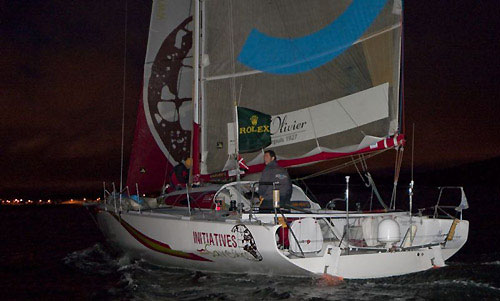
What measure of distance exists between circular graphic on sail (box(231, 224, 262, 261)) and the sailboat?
1cm

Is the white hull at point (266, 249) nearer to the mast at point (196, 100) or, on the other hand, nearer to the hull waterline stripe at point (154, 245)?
the hull waterline stripe at point (154, 245)

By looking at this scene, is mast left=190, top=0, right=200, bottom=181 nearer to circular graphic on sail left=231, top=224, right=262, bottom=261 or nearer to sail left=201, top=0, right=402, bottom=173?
sail left=201, top=0, right=402, bottom=173

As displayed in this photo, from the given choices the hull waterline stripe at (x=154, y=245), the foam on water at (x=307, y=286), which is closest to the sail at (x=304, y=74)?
the hull waterline stripe at (x=154, y=245)

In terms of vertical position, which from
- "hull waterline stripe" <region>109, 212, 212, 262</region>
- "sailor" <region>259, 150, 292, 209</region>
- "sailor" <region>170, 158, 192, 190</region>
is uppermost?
"sailor" <region>170, 158, 192, 190</region>

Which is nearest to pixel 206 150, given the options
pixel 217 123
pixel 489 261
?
pixel 217 123

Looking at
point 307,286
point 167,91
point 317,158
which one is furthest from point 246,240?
point 167,91

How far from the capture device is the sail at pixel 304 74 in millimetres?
8742

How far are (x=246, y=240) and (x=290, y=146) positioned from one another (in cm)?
275

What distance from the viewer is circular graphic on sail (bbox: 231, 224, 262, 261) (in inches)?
265

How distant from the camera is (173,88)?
12797mm

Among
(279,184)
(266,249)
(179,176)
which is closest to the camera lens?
(266,249)

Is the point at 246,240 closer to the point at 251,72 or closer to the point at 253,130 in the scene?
the point at 253,130

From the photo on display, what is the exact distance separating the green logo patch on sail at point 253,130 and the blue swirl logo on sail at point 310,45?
1.12 m

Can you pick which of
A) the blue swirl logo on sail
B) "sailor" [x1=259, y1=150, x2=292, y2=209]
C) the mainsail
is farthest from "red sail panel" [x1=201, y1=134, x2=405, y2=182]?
the blue swirl logo on sail
